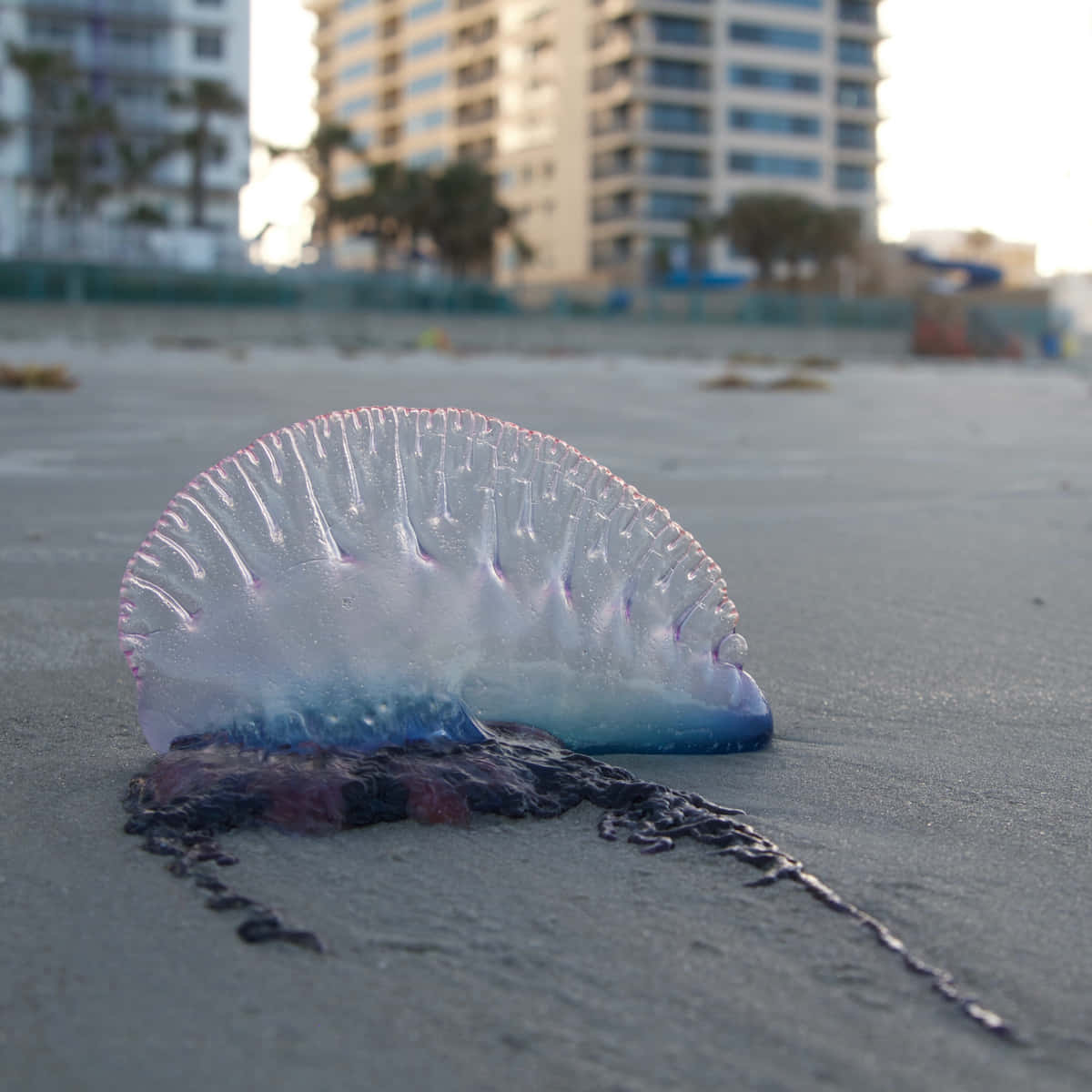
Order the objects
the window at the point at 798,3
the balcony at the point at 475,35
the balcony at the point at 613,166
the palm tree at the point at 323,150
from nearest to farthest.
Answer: the palm tree at the point at 323,150 < the balcony at the point at 613,166 < the window at the point at 798,3 < the balcony at the point at 475,35

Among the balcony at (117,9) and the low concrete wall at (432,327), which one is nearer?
the low concrete wall at (432,327)

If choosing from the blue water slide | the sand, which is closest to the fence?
the blue water slide

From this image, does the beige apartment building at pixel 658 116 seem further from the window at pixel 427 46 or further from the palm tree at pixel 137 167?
the palm tree at pixel 137 167

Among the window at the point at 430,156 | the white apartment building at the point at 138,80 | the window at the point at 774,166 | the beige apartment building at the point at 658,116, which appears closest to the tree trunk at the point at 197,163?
the white apartment building at the point at 138,80

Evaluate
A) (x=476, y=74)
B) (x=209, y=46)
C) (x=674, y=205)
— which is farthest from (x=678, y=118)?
(x=209, y=46)

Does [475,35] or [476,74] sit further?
[475,35]

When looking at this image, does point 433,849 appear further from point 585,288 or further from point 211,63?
point 211,63

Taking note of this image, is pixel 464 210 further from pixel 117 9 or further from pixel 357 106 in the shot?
pixel 357 106
